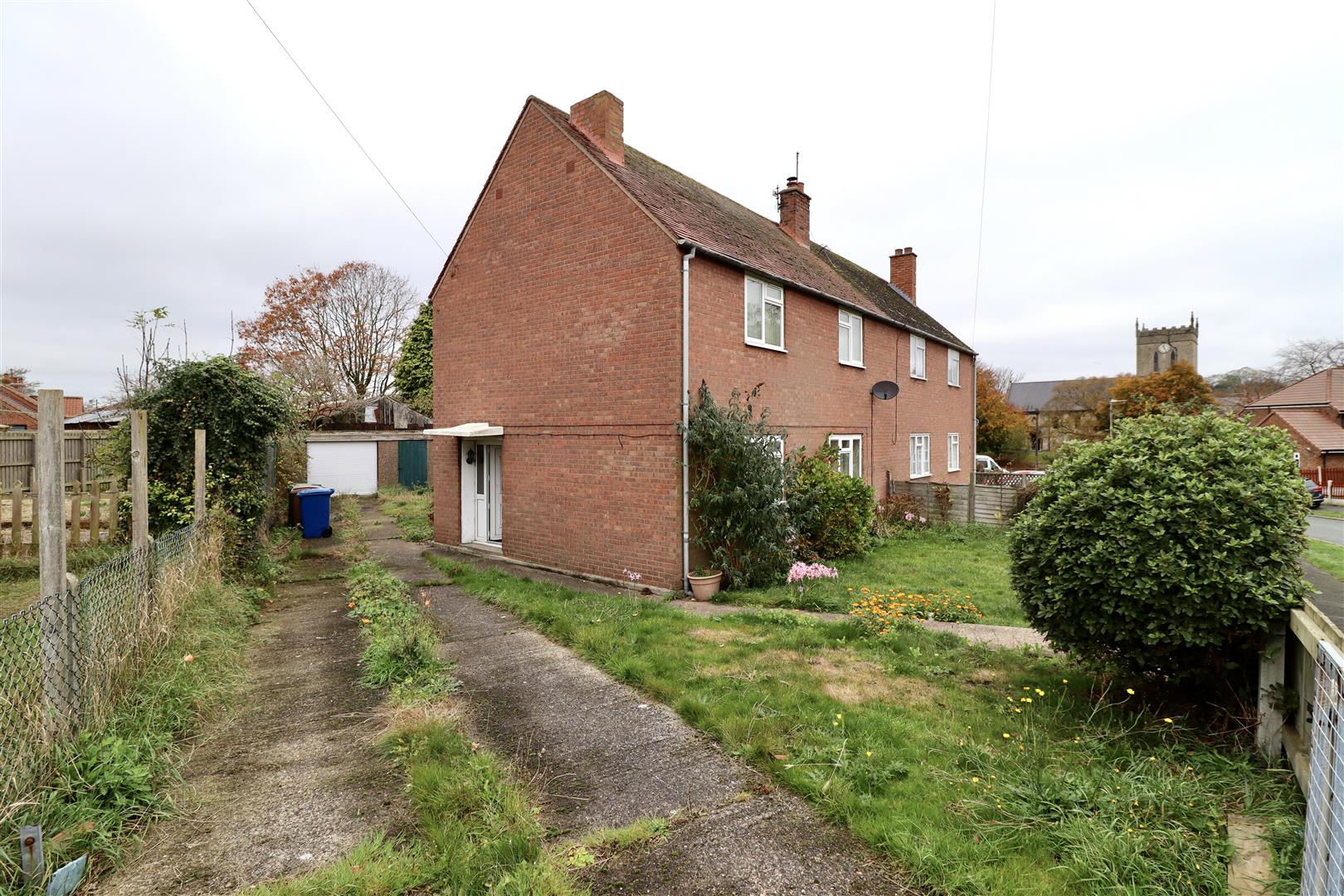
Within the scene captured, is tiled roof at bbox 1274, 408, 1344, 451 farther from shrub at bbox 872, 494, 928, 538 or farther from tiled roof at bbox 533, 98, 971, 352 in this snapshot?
shrub at bbox 872, 494, 928, 538

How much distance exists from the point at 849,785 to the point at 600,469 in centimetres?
755

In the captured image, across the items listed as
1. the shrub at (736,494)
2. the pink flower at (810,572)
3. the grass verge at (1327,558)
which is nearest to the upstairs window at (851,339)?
the shrub at (736,494)

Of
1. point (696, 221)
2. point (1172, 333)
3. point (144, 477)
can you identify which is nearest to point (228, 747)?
point (144, 477)

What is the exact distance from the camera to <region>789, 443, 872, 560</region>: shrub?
1162 cm

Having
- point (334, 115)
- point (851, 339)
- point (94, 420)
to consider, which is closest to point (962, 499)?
point (851, 339)

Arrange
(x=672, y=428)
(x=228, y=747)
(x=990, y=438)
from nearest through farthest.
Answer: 1. (x=228, y=747)
2. (x=672, y=428)
3. (x=990, y=438)

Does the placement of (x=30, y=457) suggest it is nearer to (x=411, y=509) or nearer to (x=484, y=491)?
(x=484, y=491)

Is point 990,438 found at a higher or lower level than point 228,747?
higher

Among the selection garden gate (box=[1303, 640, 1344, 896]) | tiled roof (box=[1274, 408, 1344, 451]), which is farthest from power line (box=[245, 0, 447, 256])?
tiled roof (box=[1274, 408, 1344, 451])

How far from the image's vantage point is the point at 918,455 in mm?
18891

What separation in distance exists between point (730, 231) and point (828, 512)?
600 centimetres

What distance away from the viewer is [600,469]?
10.9 meters

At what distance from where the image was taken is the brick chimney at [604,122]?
465 inches

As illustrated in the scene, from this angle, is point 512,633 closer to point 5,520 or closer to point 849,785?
point 849,785
